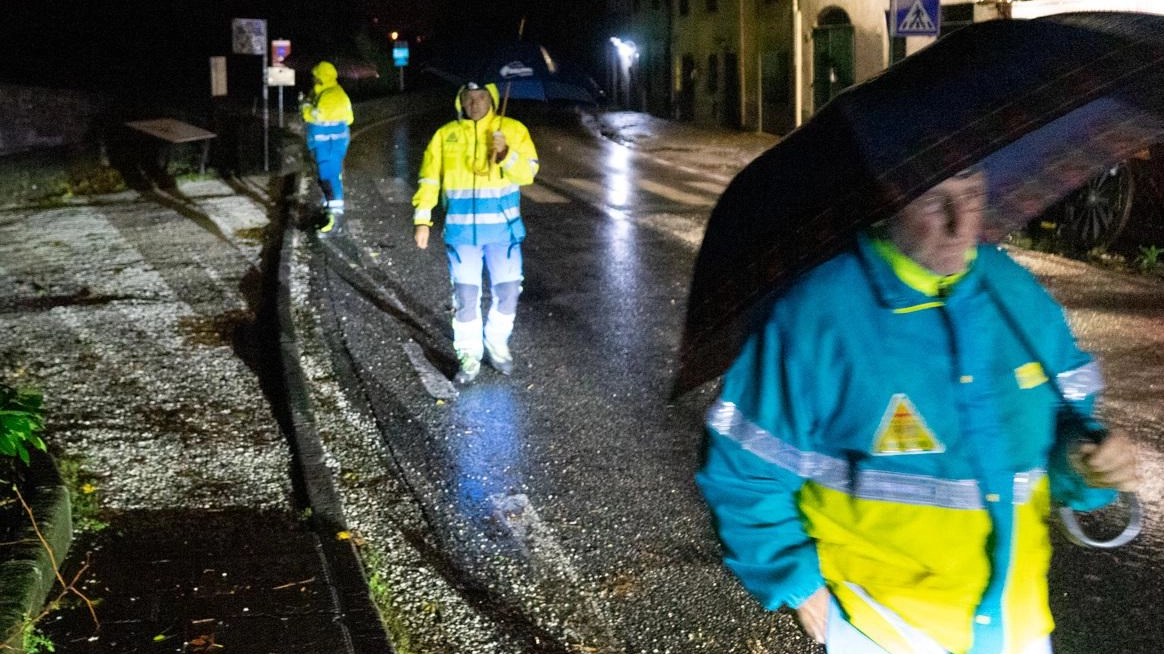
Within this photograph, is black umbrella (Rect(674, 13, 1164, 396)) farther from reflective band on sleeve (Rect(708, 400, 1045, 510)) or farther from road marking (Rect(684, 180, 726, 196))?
road marking (Rect(684, 180, 726, 196))

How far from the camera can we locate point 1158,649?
3.99 meters

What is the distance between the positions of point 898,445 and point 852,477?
11cm

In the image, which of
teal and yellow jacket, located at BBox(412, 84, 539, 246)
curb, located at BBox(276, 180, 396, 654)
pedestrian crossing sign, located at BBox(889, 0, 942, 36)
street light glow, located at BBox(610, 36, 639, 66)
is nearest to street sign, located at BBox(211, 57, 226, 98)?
pedestrian crossing sign, located at BBox(889, 0, 942, 36)

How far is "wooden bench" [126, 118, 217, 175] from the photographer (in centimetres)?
1827

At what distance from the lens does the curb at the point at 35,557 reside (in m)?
3.83

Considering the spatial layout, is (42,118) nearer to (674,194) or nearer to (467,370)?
(674,194)

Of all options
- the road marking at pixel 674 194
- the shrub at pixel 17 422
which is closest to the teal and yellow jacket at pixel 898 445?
the shrub at pixel 17 422

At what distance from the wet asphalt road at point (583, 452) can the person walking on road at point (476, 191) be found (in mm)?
687

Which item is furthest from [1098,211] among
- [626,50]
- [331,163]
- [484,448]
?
[626,50]

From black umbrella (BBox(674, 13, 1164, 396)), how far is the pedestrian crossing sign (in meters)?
12.5

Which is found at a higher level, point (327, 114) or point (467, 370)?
point (327, 114)

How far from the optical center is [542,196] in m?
17.0

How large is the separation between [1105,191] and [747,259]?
1048 centimetres

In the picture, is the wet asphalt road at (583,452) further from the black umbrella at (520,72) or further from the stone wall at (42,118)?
the stone wall at (42,118)
